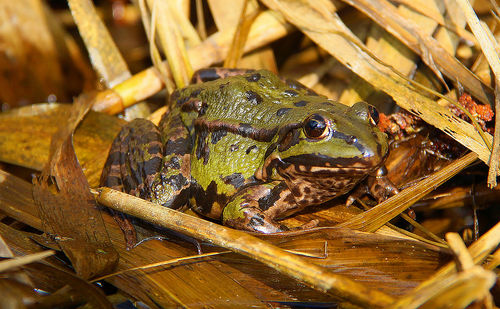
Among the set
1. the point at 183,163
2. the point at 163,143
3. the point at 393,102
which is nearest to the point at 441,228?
the point at 393,102

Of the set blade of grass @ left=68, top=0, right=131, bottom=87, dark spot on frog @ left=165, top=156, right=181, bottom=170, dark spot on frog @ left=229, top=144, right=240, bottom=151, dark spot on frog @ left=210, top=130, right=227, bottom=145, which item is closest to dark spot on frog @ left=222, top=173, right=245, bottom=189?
dark spot on frog @ left=229, top=144, right=240, bottom=151

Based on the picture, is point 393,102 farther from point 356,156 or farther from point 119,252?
point 119,252

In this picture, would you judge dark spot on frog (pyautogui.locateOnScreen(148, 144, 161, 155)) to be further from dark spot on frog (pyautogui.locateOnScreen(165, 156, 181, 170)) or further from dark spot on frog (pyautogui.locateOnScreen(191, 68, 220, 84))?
dark spot on frog (pyautogui.locateOnScreen(191, 68, 220, 84))

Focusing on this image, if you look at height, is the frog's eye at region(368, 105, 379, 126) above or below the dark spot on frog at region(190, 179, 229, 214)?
above

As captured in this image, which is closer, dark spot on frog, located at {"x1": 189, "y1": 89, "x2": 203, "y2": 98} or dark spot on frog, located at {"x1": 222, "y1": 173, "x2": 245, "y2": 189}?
dark spot on frog, located at {"x1": 222, "y1": 173, "x2": 245, "y2": 189}

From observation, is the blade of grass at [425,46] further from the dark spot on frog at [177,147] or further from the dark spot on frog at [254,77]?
the dark spot on frog at [177,147]

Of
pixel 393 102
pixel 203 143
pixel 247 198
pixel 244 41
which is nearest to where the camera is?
pixel 247 198
